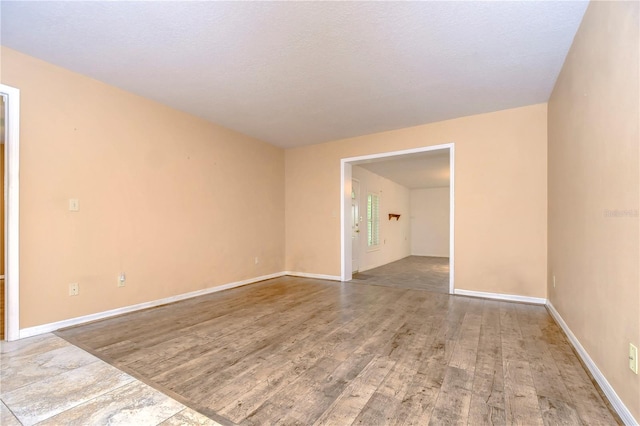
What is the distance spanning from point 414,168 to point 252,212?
3.87 meters

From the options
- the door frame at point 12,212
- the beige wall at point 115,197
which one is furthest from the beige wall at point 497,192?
the door frame at point 12,212

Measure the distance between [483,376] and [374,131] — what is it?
12.4 ft

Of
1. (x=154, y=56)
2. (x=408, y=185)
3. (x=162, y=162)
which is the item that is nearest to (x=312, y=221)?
(x=162, y=162)

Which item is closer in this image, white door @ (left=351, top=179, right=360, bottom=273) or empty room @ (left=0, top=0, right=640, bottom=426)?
empty room @ (left=0, top=0, right=640, bottom=426)

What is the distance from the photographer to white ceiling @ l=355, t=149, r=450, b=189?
17.4 feet

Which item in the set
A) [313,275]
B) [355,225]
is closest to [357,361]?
[313,275]

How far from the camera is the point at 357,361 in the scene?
216 cm

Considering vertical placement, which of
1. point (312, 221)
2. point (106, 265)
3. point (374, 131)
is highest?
point (374, 131)

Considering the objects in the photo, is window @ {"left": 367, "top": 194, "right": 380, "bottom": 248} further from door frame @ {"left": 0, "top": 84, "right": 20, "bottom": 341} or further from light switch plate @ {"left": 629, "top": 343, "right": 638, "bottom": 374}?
door frame @ {"left": 0, "top": 84, "right": 20, "bottom": 341}

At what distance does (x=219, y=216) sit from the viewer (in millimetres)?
4508

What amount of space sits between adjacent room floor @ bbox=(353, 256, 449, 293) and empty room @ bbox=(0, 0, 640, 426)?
0.49m

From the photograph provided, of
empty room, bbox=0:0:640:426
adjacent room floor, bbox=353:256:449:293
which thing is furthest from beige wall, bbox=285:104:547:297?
adjacent room floor, bbox=353:256:449:293

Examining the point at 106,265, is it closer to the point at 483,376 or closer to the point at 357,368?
the point at 357,368

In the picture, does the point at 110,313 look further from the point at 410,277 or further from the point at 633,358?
the point at 410,277
